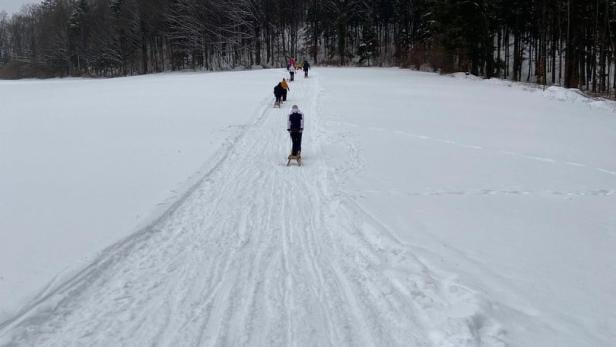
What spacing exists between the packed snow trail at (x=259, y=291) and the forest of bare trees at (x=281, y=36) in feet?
119

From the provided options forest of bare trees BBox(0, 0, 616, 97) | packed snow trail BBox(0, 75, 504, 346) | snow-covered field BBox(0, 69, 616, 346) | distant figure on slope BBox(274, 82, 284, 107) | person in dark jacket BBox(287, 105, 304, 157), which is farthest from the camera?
forest of bare trees BBox(0, 0, 616, 97)

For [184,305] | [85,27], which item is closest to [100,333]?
[184,305]

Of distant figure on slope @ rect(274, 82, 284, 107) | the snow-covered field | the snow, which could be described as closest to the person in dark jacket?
the snow-covered field

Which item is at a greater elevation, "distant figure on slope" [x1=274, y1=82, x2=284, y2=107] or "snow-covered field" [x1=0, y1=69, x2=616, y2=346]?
"distant figure on slope" [x1=274, y1=82, x2=284, y2=107]

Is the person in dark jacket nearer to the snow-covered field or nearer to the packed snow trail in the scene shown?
the snow-covered field

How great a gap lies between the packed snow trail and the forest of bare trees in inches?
1422

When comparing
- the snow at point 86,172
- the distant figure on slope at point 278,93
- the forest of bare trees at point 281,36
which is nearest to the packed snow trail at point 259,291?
the snow at point 86,172

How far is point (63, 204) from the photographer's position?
27.0ft

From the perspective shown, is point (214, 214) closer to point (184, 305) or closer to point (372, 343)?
point (184, 305)

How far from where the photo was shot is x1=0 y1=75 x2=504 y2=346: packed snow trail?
4.32 metres

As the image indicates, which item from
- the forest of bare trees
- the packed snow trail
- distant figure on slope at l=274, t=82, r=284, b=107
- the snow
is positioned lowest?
the packed snow trail

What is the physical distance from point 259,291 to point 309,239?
1738 mm

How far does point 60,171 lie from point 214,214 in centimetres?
511

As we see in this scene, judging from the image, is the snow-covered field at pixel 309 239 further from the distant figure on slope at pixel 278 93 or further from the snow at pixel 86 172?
the distant figure on slope at pixel 278 93
